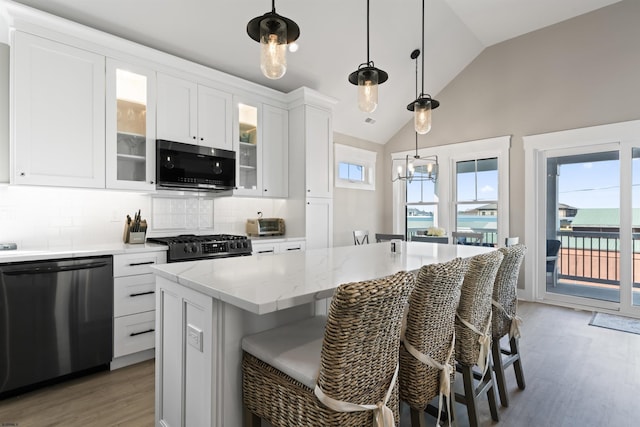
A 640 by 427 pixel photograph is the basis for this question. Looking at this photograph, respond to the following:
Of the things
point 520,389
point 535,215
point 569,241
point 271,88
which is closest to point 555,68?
point 535,215

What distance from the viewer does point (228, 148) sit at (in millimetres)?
3527

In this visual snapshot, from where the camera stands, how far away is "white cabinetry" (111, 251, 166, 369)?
2.50m

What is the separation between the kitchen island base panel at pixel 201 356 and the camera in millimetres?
1234

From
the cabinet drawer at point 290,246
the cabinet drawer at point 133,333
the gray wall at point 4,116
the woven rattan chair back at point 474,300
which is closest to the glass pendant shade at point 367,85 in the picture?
the woven rattan chair back at point 474,300

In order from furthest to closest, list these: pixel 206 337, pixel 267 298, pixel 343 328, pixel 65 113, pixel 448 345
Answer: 1. pixel 65 113
2. pixel 448 345
3. pixel 206 337
4. pixel 267 298
5. pixel 343 328

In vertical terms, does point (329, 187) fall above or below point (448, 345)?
above

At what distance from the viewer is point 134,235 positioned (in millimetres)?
2900

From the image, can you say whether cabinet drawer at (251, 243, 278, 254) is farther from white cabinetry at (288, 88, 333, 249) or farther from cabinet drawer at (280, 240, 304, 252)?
white cabinetry at (288, 88, 333, 249)

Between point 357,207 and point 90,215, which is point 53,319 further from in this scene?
point 357,207

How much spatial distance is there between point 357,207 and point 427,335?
167 inches

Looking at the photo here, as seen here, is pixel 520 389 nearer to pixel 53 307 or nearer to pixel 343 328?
pixel 343 328

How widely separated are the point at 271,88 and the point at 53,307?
10.3 ft

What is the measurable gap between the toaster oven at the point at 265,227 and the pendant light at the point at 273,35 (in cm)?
256

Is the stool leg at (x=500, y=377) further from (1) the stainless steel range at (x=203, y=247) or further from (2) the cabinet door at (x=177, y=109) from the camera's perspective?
(2) the cabinet door at (x=177, y=109)
